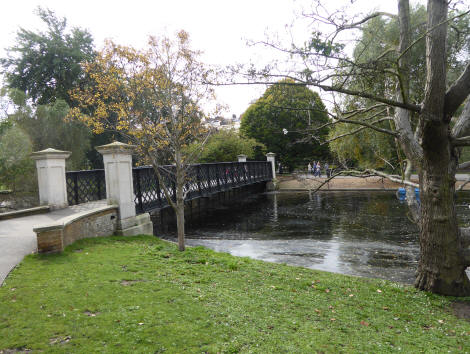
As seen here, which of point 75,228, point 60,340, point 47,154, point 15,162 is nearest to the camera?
point 60,340

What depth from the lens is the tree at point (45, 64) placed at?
1180 inches

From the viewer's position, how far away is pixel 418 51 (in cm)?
1942

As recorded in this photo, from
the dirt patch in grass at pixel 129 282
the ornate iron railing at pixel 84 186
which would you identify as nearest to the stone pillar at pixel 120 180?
the ornate iron railing at pixel 84 186

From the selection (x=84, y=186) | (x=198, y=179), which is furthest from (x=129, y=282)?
(x=198, y=179)

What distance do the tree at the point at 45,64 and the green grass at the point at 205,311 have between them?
91.4 ft

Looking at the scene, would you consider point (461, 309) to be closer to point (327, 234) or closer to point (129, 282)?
point (129, 282)

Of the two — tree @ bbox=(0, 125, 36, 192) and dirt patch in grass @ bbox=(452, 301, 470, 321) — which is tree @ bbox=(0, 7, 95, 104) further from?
dirt patch in grass @ bbox=(452, 301, 470, 321)

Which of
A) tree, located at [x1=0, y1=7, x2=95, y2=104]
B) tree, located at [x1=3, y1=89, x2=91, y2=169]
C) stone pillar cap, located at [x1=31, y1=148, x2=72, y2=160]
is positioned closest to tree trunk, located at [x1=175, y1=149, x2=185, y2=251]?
stone pillar cap, located at [x1=31, y1=148, x2=72, y2=160]

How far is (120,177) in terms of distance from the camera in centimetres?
1002

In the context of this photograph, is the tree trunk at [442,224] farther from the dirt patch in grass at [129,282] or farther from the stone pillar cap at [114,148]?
the stone pillar cap at [114,148]

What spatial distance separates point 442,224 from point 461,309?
4.78ft

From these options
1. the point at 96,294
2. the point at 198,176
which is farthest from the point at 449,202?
the point at 198,176

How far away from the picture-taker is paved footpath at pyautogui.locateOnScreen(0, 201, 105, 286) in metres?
6.38

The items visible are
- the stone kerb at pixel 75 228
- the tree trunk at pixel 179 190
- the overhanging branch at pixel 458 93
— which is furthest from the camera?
the tree trunk at pixel 179 190
